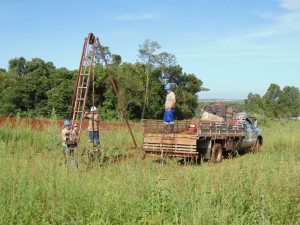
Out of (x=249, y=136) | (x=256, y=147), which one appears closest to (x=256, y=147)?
(x=256, y=147)

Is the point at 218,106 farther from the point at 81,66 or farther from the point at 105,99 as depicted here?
the point at 105,99

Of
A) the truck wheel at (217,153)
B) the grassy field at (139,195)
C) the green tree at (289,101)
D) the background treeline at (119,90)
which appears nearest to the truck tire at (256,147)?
the truck wheel at (217,153)

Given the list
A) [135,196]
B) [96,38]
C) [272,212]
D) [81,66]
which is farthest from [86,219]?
[96,38]

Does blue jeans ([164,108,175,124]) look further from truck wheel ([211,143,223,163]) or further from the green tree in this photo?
the green tree

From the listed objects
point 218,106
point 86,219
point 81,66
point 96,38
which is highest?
point 96,38

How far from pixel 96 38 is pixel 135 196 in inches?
282

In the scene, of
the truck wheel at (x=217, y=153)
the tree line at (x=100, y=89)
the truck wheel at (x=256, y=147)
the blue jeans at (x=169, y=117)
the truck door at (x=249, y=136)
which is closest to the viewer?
the truck wheel at (x=217, y=153)

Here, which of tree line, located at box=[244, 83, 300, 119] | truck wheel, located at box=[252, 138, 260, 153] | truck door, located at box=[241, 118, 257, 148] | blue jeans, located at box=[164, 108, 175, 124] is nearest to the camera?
blue jeans, located at box=[164, 108, 175, 124]

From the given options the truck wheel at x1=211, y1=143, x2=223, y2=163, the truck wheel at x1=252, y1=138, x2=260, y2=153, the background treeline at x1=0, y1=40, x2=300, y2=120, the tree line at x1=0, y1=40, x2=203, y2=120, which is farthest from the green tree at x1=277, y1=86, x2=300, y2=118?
the truck wheel at x1=211, y1=143, x2=223, y2=163

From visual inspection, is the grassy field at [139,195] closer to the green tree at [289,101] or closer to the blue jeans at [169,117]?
the blue jeans at [169,117]

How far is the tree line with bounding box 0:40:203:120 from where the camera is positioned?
4353cm

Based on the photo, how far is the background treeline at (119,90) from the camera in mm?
43594

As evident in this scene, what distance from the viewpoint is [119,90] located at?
43.8m

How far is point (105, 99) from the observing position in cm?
4675
